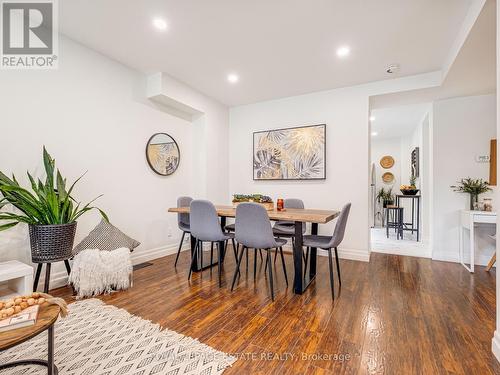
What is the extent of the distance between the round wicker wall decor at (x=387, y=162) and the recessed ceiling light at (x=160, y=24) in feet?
21.7

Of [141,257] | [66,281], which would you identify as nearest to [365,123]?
[141,257]

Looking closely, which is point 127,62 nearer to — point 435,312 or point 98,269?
point 98,269

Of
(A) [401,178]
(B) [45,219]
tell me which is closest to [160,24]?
(B) [45,219]

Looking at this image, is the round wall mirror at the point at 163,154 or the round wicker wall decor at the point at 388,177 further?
the round wicker wall decor at the point at 388,177

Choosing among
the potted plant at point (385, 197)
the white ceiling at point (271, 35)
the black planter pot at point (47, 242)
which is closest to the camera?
the black planter pot at point (47, 242)

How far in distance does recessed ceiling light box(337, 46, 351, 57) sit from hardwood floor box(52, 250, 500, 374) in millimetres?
2615

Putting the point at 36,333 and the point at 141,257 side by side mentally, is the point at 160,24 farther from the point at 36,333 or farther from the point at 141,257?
the point at 141,257

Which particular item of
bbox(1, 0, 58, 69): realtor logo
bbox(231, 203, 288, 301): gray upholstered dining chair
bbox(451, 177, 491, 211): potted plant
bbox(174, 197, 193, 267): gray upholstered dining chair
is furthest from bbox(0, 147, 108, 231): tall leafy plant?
bbox(451, 177, 491, 211): potted plant

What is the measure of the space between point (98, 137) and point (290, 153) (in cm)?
278

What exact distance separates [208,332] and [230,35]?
276 cm

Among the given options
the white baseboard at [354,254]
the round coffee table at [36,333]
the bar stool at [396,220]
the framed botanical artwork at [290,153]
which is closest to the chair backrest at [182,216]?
the framed botanical artwork at [290,153]

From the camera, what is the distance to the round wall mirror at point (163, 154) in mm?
3600

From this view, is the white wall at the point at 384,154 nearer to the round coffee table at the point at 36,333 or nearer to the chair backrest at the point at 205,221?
the chair backrest at the point at 205,221

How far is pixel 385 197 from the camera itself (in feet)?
21.9
